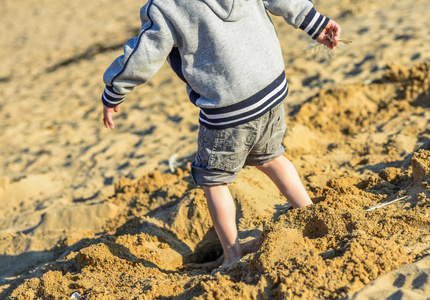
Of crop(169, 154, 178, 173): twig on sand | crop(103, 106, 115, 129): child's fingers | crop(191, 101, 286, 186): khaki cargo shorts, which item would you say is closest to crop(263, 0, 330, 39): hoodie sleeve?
crop(191, 101, 286, 186): khaki cargo shorts

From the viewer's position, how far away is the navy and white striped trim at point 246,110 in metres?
2.18

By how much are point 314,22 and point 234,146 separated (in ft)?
2.36

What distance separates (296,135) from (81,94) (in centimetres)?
380

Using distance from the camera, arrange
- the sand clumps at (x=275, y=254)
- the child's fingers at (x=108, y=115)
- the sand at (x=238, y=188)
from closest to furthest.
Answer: the sand clumps at (x=275, y=254), the sand at (x=238, y=188), the child's fingers at (x=108, y=115)

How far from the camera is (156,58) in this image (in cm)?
215

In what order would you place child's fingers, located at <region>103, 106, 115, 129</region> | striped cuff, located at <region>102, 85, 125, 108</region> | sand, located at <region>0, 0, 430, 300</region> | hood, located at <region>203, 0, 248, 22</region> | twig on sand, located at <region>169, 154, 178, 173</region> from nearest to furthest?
sand, located at <region>0, 0, 430, 300</region> < hood, located at <region>203, 0, 248, 22</region> < striped cuff, located at <region>102, 85, 125, 108</region> < child's fingers, located at <region>103, 106, 115, 129</region> < twig on sand, located at <region>169, 154, 178, 173</region>

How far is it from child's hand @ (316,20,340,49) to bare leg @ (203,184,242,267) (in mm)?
895

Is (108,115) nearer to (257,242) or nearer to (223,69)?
(223,69)

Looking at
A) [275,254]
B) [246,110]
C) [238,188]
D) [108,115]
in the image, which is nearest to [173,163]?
[238,188]

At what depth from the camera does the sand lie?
1.92m

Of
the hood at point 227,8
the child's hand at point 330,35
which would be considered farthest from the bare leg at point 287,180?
the hood at point 227,8

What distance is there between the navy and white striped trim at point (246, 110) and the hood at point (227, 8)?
0.36 meters

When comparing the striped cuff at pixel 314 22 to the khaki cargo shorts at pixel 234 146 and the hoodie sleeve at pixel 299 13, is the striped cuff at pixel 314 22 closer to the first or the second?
the hoodie sleeve at pixel 299 13

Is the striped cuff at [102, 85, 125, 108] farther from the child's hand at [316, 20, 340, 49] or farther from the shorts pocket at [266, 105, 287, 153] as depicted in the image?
the child's hand at [316, 20, 340, 49]
